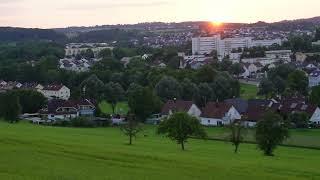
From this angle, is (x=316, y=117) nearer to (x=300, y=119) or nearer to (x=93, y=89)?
(x=300, y=119)

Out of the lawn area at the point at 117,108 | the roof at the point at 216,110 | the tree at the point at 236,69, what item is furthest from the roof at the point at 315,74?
the roof at the point at 216,110

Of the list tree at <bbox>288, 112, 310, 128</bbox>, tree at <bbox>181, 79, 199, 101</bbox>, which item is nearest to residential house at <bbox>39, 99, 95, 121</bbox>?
tree at <bbox>181, 79, 199, 101</bbox>

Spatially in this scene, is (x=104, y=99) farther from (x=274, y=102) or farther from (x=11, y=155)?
(x=11, y=155)

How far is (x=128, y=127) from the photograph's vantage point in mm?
48750

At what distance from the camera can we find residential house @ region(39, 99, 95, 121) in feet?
253

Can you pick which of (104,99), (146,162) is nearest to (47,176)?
(146,162)

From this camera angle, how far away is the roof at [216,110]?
7338cm

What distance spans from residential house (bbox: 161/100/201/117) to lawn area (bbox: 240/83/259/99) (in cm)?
1986

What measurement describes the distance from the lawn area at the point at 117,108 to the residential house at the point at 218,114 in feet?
39.9

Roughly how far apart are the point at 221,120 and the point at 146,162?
46.0 metres

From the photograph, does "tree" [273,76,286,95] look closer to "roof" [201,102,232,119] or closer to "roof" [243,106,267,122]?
"roof" [201,102,232,119]

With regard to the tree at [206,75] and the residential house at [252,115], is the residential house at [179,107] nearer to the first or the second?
the residential house at [252,115]

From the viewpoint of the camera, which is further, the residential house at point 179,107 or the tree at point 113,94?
the tree at point 113,94

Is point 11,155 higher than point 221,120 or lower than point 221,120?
higher
